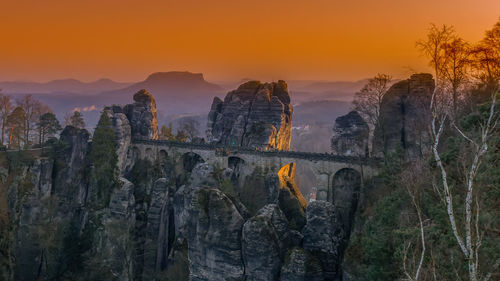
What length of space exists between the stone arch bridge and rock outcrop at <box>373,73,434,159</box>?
2.45 meters

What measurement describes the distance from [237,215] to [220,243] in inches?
79.9

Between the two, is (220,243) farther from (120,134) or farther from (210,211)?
(120,134)

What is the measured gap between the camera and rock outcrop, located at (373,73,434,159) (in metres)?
30.4

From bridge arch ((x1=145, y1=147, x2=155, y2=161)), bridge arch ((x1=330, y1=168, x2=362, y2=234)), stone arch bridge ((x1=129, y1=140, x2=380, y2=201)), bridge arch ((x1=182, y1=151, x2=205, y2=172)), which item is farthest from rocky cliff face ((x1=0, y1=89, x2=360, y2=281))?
bridge arch ((x1=330, y1=168, x2=362, y2=234))

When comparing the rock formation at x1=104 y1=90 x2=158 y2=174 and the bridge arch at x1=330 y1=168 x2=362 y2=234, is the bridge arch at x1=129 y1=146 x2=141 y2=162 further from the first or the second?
the bridge arch at x1=330 y1=168 x2=362 y2=234

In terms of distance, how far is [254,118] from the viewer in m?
47.9

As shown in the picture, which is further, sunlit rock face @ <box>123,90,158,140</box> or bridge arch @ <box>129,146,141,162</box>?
sunlit rock face @ <box>123,90,158,140</box>

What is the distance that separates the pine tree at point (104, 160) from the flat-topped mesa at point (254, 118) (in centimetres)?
1540

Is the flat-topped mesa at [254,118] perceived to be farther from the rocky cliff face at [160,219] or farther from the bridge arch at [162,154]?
the bridge arch at [162,154]

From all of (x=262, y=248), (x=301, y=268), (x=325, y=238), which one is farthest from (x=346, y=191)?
(x=262, y=248)

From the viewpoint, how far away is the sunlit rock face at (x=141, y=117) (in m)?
51.1

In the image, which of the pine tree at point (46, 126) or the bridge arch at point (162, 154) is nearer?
the pine tree at point (46, 126)

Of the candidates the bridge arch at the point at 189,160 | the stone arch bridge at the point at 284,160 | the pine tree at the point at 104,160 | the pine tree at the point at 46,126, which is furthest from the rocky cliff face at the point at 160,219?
the pine tree at the point at 46,126

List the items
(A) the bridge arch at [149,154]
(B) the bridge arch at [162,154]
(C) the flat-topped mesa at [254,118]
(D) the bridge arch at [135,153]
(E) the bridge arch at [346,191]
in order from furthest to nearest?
(A) the bridge arch at [149,154] → (D) the bridge arch at [135,153] → (B) the bridge arch at [162,154] → (C) the flat-topped mesa at [254,118] → (E) the bridge arch at [346,191]
